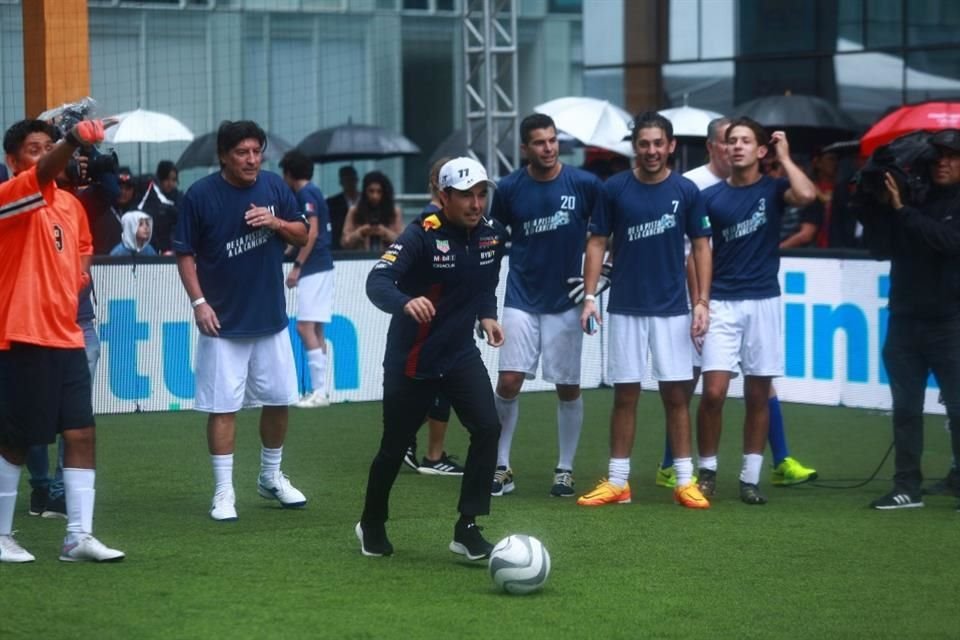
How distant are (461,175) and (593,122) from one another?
38.9 feet

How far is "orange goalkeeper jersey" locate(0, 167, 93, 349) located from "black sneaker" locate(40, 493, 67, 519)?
1.68m

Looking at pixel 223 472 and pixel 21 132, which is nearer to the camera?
pixel 21 132

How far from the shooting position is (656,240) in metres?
9.75

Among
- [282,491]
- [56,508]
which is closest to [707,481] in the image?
[282,491]

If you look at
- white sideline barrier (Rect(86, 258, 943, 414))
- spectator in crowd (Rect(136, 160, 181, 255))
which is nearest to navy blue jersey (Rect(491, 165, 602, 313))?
white sideline barrier (Rect(86, 258, 943, 414))

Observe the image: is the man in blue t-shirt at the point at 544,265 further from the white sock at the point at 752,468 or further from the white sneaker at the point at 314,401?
the white sneaker at the point at 314,401

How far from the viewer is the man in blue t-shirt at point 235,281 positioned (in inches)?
358

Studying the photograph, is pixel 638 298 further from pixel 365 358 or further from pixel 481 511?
pixel 365 358

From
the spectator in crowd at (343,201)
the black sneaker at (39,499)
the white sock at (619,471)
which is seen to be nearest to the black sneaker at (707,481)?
the white sock at (619,471)

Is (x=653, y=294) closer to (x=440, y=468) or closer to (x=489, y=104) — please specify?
(x=440, y=468)

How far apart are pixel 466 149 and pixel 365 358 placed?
527 cm

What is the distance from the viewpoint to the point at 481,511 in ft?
25.9

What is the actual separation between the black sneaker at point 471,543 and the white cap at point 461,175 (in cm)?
156

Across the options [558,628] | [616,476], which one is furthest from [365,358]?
[558,628]
